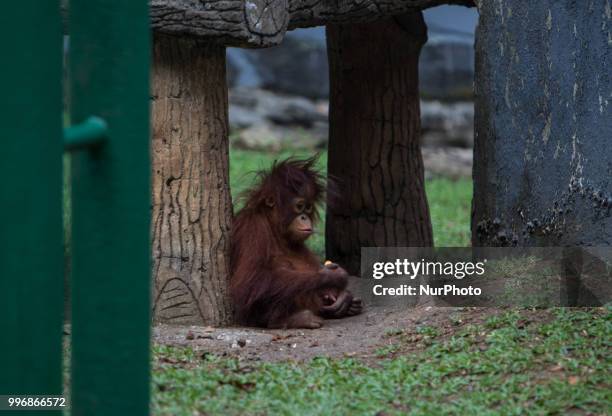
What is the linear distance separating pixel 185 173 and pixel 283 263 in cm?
73

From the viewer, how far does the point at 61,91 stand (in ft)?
7.07

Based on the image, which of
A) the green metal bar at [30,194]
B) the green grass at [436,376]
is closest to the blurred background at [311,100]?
the green grass at [436,376]

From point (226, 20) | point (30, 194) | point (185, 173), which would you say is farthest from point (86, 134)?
point (185, 173)

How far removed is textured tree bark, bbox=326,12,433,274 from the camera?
6.31 metres

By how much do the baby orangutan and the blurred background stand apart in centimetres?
580

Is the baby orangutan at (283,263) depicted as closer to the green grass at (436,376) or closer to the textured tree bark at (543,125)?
the green grass at (436,376)

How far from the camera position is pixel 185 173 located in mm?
4848

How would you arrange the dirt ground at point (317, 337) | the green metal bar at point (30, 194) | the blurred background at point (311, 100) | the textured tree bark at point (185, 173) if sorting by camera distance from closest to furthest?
1. the green metal bar at point (30, 194)
2. the dirt ground at point (317, 337)
3. the textured tree bark at point (185, 173)
4. the blurred background at point (311, 100)

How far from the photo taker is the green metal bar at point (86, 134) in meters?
2.07

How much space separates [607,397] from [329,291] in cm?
218

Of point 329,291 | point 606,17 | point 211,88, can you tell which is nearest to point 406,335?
point 329,291

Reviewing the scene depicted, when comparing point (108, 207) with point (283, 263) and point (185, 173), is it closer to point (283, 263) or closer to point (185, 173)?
point (185, 173)

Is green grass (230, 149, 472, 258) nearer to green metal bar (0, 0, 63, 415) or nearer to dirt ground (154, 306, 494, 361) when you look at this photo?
dirt ground (154, 306, 494, 361)

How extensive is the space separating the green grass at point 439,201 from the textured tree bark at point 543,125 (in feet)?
6.42
